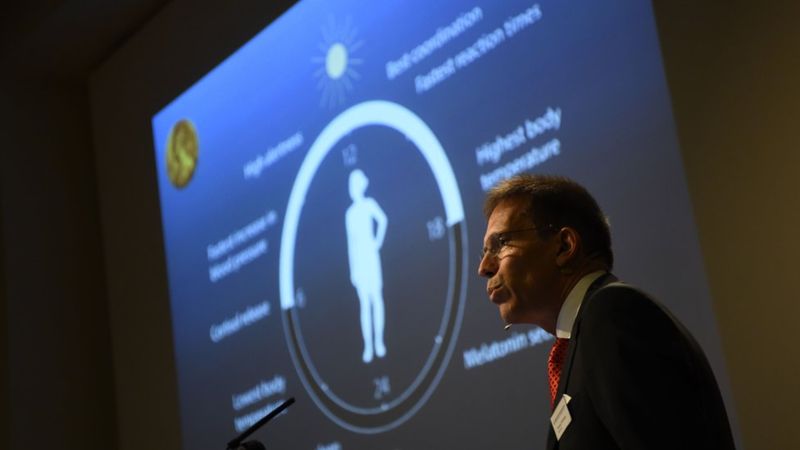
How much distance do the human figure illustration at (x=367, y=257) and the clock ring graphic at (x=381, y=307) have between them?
0.04 ft

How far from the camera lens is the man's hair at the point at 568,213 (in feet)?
7.72

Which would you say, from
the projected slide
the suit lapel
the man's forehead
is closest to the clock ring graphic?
the projected slide

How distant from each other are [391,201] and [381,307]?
0.41 m

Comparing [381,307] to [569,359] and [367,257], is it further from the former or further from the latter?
[569,359]

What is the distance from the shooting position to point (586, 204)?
2375 mm

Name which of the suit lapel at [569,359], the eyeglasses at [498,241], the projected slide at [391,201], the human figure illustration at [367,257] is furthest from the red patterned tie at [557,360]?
the human figure illustration at [367,257]

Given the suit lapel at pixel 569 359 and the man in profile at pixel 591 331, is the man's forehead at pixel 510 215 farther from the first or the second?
the suit lapel at pixel 569 359

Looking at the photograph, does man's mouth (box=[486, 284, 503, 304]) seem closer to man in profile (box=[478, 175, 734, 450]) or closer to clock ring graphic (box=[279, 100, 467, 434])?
man in profile (box=[478, 175, 734, 450])

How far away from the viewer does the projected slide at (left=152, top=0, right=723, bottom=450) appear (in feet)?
12.0

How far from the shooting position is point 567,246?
2.34m

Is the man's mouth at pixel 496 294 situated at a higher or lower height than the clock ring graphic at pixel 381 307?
lower

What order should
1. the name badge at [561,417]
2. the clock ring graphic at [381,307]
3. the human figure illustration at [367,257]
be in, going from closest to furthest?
the name badge at [561,417]
the clock ring graphic at [381,307]
the human figure illustration at [367,257]

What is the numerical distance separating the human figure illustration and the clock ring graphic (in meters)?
0.01

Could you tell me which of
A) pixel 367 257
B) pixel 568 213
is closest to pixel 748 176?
pixel 568 213
